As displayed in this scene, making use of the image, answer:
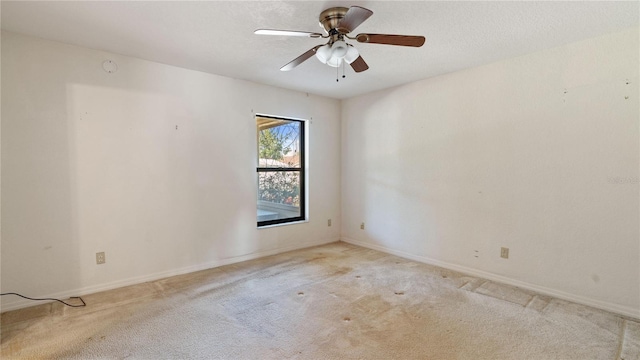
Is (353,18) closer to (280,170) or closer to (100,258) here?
(280,170)

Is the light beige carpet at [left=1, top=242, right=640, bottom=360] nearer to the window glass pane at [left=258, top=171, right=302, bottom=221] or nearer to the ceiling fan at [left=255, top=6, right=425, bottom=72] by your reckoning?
the window glass pane at [left=258, top=171, right=302, bottom=221]

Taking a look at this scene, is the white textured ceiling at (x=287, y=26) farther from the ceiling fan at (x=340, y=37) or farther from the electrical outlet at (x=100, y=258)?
the electrical outlet at (x=100, y=258)

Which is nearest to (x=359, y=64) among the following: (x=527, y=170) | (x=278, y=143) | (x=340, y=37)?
(x=340, y=37)

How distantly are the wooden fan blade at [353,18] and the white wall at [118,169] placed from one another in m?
2.13

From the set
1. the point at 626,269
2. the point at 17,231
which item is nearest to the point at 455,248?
the point at 626,269

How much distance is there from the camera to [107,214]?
3039 mm

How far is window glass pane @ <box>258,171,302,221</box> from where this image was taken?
14.1 ft

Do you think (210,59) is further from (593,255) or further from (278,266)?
(593,255)

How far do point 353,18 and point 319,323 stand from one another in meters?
2.15

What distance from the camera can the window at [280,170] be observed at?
14.1 feet

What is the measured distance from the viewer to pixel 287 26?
7.98 ft

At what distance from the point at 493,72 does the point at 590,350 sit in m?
2.54

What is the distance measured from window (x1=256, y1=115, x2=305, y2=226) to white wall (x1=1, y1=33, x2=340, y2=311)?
0.21 m

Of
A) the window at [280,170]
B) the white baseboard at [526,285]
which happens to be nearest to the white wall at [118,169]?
the window at [280,170]
